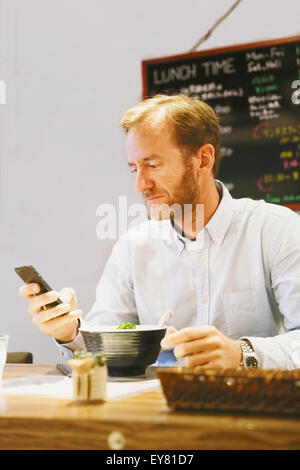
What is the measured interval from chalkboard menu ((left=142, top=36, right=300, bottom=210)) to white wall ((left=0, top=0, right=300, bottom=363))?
163mm

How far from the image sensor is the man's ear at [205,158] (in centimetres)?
198

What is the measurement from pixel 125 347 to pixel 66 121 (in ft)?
6.39

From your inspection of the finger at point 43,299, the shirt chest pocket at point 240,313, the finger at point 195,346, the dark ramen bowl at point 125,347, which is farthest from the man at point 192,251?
the finger at point 195,346

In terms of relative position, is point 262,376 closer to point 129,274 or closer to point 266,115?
point 129,274

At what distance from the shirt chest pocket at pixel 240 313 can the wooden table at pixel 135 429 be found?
829 millimetres

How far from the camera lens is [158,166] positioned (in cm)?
182

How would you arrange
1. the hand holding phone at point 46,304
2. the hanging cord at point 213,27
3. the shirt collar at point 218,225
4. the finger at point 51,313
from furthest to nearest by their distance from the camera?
the hanging cord at point 213,27 → the shirt collar at point 218,225 → the finger at point 51,313 → the hand holding phone at point 46,304

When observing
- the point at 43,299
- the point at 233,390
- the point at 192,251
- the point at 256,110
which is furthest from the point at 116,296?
the point at 256,110

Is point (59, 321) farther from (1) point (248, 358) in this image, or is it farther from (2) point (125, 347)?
(1) point (248, 358)

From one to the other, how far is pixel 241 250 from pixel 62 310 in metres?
0.67

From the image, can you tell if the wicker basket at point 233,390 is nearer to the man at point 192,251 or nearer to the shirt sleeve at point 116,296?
the man at point 192,251

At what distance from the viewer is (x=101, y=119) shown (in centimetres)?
288
